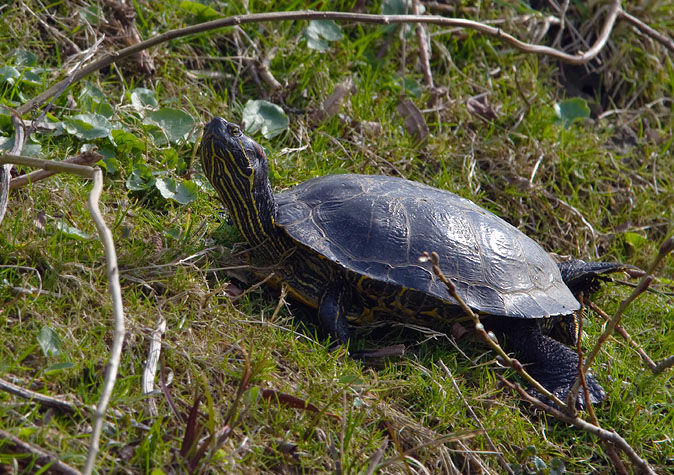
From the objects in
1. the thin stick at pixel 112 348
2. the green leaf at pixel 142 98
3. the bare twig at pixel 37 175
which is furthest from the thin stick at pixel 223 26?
the thin stick at pixel 112 348

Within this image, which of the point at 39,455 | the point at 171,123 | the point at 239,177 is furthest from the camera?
the point at 171,123

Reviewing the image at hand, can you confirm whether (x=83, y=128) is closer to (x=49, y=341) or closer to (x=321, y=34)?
(x=49, y=341)

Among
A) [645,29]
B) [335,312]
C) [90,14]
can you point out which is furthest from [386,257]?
[645,29]

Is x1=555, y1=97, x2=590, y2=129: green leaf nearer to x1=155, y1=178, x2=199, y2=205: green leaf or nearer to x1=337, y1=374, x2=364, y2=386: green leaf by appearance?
Answer: x1=155, y1=178, x2=199, y2=205: green leaf

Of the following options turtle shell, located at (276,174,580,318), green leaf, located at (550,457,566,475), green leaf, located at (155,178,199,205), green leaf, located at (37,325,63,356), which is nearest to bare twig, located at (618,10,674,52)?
turtle shell, located at (276,174,580,318)

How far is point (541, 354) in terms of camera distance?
11.8 feet

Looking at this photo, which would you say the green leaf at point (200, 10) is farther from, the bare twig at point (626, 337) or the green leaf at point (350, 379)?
the bare twig at point (626, 337)

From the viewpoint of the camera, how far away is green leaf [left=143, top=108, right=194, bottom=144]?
410 centimetres

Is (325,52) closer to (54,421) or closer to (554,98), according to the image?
(554,98)

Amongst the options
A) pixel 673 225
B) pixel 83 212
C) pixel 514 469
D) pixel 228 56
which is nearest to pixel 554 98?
pixel 673 225

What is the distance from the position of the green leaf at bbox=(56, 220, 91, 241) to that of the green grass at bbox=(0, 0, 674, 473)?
0.10 ft

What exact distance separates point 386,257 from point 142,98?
206cm

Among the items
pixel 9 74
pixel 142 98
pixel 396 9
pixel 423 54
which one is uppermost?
pixel 396 9

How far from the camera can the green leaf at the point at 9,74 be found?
384 centimetres
